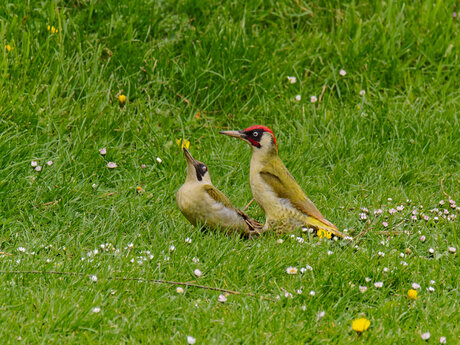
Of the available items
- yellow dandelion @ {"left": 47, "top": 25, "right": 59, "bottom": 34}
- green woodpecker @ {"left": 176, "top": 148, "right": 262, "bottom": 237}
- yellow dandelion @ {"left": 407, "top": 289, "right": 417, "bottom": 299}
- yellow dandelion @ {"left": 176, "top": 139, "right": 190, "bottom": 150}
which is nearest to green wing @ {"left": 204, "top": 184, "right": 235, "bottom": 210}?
green woodpecker @ {"left": 176, "top": 148, "right": 262, "bottom": 237}

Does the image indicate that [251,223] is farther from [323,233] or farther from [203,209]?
[323,233]

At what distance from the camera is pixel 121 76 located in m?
7.61

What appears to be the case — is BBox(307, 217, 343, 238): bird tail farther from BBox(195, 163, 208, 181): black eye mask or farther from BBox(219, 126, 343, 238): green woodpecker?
BBox(195, 163, 208, 181): black eye mask

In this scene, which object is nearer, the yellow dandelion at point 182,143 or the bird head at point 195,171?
the bird head at point 195,171

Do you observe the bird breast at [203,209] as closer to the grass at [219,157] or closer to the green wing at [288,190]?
the grass at [219,157]

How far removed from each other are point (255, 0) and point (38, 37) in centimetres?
263

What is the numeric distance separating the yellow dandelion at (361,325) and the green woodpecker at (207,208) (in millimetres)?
1616

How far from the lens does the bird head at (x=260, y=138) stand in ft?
19.8

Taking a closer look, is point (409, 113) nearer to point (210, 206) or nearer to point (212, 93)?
point (212, 93)

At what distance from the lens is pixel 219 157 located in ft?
22.7

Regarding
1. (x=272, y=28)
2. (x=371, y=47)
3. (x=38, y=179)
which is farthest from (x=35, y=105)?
(x=371, y=47)

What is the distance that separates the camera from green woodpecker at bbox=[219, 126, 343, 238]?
5.75 metres

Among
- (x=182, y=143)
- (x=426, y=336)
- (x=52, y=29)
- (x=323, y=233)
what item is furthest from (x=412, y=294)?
(x=52, y=29)

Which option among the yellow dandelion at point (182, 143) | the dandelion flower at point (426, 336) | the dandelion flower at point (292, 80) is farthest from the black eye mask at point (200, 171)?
the dandelion flower at point (292, 80)
